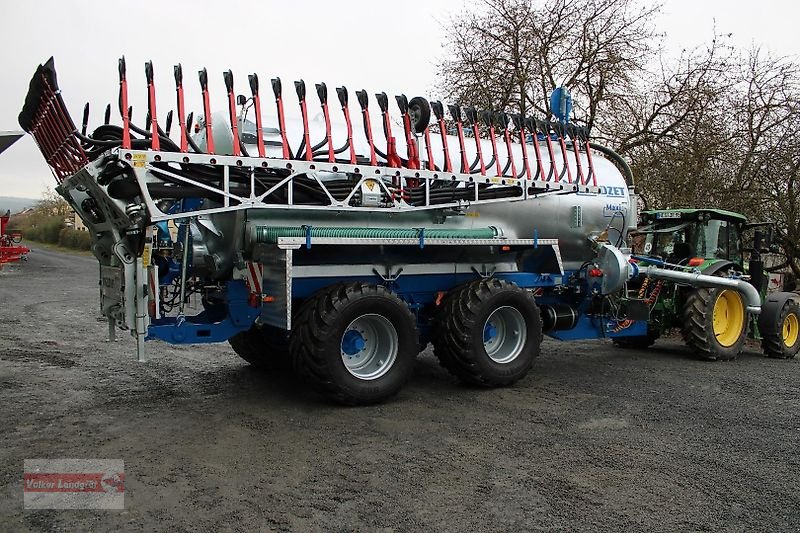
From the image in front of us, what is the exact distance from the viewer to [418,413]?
20.5ft

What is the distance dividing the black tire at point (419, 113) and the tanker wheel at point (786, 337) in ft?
20.4

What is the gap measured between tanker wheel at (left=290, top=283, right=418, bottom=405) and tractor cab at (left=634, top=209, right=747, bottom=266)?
5.41 metres

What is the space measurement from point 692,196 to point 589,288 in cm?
669

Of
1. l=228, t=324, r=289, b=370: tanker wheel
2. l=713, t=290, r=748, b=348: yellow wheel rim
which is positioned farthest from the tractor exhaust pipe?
l=228, t=324, r=289, b=370: tanker wheel

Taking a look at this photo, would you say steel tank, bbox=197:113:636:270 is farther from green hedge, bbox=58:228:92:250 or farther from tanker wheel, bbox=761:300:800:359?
green hedge, bbox=58:228:92:250

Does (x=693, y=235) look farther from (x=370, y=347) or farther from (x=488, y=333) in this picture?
(x=370, y=347)

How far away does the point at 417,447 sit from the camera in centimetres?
525

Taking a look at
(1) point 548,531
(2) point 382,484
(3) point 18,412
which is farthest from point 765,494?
(3) point 18,412

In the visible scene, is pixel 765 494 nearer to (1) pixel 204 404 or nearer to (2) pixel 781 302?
(1) pixel 204 404

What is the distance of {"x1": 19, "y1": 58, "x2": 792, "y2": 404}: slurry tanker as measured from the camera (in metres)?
5.70

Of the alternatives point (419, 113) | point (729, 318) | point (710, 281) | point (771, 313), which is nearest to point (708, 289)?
point (710, 281)

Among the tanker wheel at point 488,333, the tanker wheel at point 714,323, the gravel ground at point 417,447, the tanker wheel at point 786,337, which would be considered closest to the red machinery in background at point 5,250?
the gravel ground at point 417,447

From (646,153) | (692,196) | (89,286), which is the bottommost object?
(89,286)

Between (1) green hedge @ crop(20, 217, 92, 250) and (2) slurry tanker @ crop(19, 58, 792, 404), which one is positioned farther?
(1) green hedge @ crop(20, 217, 92, 250)
